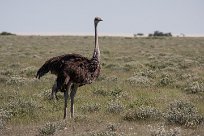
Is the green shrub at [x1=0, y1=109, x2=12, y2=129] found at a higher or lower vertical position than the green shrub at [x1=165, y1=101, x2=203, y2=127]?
lower

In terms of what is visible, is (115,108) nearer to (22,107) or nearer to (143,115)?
(143,115)

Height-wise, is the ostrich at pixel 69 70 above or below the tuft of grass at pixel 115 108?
above

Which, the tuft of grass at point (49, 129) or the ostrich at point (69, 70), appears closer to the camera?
the tuft of grass at point (49, 129)

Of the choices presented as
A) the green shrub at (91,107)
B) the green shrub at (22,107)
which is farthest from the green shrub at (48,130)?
the green shrub at (91,107)

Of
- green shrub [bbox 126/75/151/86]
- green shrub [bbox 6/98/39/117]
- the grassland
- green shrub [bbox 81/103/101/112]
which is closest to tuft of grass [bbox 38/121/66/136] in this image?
the grassland

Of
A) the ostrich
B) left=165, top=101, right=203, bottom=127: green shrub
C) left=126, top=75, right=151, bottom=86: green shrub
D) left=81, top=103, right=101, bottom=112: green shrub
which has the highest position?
the ostrich

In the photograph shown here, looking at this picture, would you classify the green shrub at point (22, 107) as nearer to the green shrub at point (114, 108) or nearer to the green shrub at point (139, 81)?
the green shrub at point (114, 108)

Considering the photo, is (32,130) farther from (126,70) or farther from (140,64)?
(140,64)

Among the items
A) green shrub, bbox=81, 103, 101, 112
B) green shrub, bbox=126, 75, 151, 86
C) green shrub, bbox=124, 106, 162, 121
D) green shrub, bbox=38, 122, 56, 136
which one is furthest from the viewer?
green shrub, bbox=126, 75, 151, 86

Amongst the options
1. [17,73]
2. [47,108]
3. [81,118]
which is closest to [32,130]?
[81,118]

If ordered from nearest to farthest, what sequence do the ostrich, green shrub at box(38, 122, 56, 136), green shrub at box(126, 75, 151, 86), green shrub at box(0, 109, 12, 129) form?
1. green shrub at box(38, 122, 56, 136)
2. green shrub at box(0, 109, 12, 129)
3. the ostrich
4. green shrub at box(126, 75, 151, 86)

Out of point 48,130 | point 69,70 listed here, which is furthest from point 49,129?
point 69,70

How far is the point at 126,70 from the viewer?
21.8 metres

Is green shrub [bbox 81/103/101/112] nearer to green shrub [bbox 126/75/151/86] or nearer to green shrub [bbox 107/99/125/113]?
green shrub [bbox 107/99/125/113]
